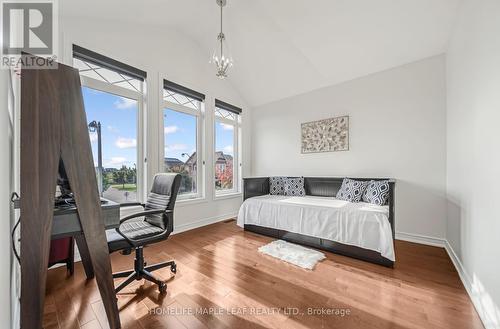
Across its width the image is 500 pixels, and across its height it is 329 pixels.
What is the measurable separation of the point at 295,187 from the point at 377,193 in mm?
1363

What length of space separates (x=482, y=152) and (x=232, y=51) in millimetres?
3575

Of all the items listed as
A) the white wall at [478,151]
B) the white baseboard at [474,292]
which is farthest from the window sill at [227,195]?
the white wall at [478,151]

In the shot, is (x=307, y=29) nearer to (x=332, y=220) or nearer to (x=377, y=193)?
(x=377, y=193)

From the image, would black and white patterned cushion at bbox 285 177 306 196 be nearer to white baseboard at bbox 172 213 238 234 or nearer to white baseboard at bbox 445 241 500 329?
white baseboard at bbox 172 213 238 234

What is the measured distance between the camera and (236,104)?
14.6ft

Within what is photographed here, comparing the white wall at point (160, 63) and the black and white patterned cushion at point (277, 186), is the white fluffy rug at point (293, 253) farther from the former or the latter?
the white wall at point (160, 63)

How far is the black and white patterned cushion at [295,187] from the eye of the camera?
3721 mm

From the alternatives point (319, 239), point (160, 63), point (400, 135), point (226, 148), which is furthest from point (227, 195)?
point (400, 135)

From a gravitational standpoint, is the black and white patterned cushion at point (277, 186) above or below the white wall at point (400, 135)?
below

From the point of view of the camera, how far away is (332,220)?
8.18 ft

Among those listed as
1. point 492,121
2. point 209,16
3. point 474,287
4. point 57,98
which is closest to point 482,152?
point 492,121

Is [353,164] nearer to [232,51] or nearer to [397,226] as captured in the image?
[397,226]

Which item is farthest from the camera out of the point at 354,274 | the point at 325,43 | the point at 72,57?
the point at 325,43

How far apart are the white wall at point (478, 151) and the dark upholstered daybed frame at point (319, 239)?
60cm
